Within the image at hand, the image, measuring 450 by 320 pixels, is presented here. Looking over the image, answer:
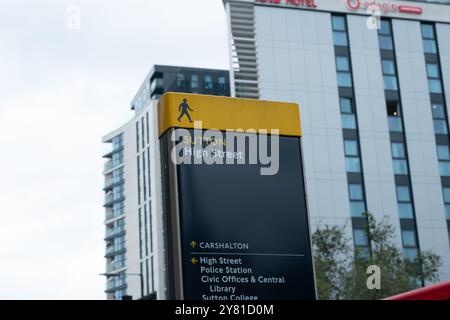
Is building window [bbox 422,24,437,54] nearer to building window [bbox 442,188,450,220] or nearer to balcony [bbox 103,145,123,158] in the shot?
building window [bbox 442,188,450,220]

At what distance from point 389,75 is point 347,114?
577 centimetres

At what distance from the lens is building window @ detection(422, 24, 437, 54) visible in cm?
7238

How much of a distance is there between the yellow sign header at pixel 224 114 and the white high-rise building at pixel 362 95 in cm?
4831

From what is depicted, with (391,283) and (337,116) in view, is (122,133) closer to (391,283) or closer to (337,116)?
(337,116)

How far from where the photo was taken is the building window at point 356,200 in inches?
2562

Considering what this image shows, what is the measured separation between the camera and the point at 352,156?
6681 centimetres

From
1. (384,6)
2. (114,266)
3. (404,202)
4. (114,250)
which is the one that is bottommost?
(404,202)

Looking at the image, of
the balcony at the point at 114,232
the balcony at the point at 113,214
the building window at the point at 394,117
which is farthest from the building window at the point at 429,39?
the balcony at the point at 113,214

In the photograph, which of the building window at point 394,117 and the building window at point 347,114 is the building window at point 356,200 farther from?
the building window at point 394,117

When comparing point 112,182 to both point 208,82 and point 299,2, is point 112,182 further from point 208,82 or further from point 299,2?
point 299,2

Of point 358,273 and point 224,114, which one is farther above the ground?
point 358,273

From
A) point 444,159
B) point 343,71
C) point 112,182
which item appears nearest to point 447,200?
point 444,159

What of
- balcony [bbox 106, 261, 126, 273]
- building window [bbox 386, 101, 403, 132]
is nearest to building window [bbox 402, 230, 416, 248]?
building window [bbox 386, 101, 403, 132]

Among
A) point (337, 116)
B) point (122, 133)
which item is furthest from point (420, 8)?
point (122, 133)
